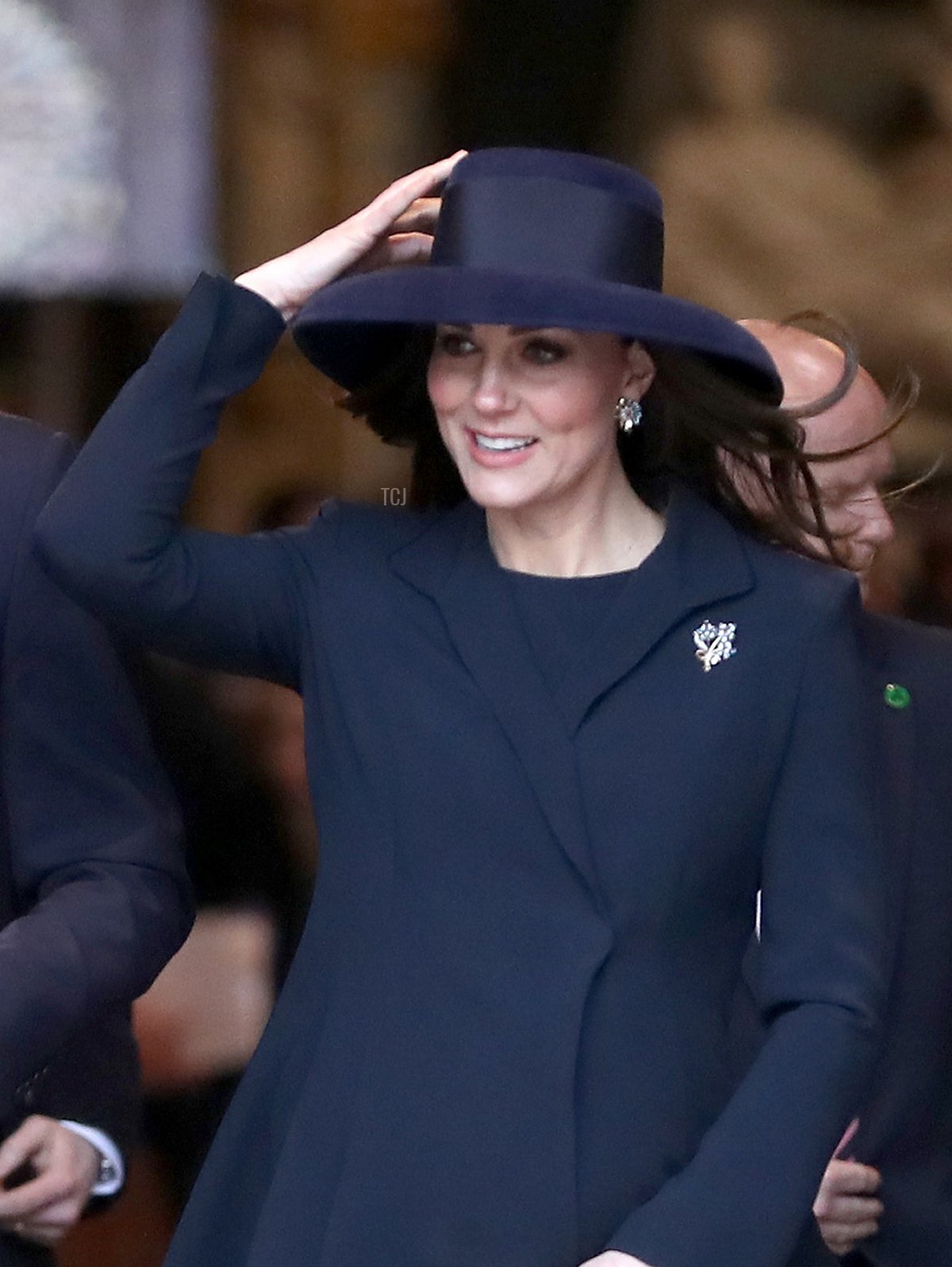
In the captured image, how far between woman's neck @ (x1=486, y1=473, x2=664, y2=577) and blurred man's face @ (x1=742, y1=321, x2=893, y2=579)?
55 centimetres

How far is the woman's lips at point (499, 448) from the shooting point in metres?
2.10

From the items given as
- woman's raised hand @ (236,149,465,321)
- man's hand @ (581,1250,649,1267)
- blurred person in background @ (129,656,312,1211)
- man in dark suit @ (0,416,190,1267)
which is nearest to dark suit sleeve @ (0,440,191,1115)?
man in dark suit @ (0,416,190,1267)

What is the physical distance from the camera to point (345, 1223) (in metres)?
2.04

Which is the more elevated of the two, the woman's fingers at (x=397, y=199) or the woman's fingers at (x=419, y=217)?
the woman's fingers at (x=397, y=199)

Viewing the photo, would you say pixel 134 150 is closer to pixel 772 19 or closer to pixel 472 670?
pixel 772 19

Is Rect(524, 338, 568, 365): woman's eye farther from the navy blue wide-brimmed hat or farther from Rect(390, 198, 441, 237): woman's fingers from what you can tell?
Rect(390, 198, 441, 237): woman's fingers

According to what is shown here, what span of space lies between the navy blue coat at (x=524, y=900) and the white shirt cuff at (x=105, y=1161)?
9 centimetres

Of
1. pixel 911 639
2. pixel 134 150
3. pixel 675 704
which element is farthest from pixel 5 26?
pixel 675 704

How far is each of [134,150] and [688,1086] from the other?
9.18 ft

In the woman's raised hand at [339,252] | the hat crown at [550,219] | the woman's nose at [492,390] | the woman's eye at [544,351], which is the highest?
the hat crown at [550,219]

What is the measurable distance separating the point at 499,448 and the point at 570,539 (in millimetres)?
117

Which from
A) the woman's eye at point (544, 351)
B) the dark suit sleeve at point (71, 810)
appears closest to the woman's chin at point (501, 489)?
the woman's eye at point (544, 351)

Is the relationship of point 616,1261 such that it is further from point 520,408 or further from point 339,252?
point 339,252

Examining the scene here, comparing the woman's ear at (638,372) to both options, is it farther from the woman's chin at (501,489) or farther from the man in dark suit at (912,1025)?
the man in dark suit at (912,1025)
